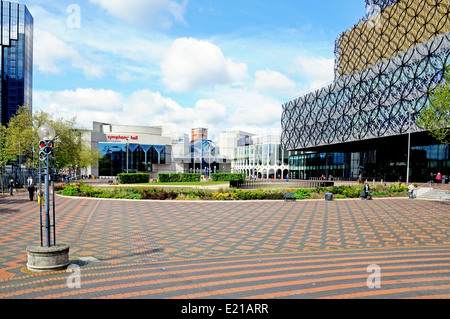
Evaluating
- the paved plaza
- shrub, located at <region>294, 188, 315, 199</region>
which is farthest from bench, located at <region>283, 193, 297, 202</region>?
the paved plaza

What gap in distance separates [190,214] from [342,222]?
7.72 m

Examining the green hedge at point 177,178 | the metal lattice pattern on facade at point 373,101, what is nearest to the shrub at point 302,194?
the metal lattice pattern on facade at point 373,101

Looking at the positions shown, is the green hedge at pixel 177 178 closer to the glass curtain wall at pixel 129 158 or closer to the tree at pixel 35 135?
the tree at pixel 35 135

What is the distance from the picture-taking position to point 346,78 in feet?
177

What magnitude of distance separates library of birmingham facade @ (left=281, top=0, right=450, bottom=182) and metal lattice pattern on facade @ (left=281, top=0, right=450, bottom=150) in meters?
0.11

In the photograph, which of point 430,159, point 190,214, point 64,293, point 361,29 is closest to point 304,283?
point 64,293

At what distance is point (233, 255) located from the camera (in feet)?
29.6

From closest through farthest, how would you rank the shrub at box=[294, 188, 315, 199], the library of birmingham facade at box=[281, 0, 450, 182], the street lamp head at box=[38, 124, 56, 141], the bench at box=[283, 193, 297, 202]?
1. the street lamp head at box=[38, 124, 56, 141]
2. the bench at box=[283, 193, 297, 202]
3. the shrub at box=[294, 188, 315, 199]
4. the library of birmingham facade at box=[281, 0, 450, 182]

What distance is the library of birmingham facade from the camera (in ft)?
135

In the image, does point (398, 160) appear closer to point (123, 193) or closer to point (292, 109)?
point (292, 109)

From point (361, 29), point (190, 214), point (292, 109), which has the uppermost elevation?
point (361, 29)

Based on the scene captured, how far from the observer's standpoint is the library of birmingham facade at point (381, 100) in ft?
135

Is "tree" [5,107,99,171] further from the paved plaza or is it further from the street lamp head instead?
the street lamp head
